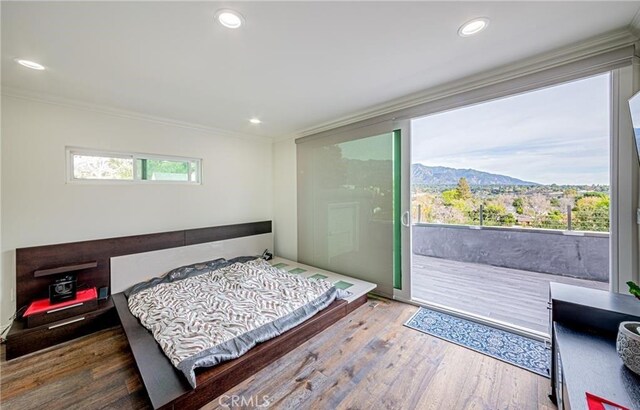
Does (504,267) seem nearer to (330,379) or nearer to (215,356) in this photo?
(330,379)

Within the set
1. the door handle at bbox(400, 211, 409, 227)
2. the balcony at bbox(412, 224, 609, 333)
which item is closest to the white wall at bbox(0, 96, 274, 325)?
the door handle at bbox(400, 211, 409, 227)

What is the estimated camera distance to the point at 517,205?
4.70 metres

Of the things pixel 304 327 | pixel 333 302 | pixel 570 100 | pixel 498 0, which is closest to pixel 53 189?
pixel 304 327

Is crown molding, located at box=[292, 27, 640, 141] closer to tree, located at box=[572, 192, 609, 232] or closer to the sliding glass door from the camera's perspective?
the sliding glass door

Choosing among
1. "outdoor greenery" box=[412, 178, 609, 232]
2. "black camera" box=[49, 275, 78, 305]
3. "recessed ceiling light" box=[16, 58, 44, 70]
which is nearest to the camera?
"recessed ceiling light" box=[16, 58, 44, 70]

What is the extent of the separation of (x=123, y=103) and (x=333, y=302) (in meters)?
3.25

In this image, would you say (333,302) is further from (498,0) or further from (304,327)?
(498,0)

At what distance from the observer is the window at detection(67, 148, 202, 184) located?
2.83 metres

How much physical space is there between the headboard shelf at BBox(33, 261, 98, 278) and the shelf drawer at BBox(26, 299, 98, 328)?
39 cm

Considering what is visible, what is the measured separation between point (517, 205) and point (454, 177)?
120 centimetres

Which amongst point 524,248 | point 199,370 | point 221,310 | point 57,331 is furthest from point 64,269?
point 524,248

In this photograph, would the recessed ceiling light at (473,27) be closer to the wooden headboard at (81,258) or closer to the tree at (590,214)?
the tree at (590,214)

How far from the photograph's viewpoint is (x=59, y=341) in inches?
89.9

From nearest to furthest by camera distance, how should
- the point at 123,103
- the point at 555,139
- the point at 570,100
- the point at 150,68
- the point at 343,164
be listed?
the point at 150,68 < the point at 123,103 < the point at 570,100 < the point at 343,164 < the point at 555,139
